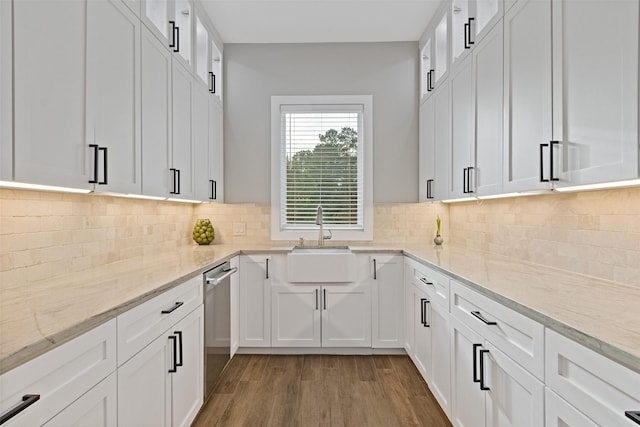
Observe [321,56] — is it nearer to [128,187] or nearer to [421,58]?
[421,58]

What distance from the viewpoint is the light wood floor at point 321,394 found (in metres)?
2.44

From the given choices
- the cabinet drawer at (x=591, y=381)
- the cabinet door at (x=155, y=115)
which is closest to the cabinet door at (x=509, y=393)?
the cabinet drawer at (x=591, y=381)

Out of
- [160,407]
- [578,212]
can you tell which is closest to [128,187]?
[160,407]

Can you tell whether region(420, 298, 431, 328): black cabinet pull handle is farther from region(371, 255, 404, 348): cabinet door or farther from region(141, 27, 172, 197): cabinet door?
region(141, 27, 172, 197): cabinet door

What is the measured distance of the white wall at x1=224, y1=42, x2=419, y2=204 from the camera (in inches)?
156

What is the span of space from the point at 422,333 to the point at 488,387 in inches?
46.6

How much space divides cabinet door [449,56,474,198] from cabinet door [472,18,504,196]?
0.29ft

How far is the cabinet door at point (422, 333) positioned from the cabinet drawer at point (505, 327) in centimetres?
68

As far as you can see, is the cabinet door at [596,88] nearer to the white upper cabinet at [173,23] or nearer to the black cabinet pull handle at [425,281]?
the black cabinet pull handle at [425,281]

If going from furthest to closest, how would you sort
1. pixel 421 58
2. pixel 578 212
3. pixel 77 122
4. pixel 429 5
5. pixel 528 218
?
pixel 421 58 < pixel 429 5 < pixel 528 218 < pixel 578 212 < pixel 77 122

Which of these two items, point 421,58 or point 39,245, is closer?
point 39,245

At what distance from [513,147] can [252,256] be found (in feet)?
7.23

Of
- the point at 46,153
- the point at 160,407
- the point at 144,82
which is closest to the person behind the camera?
the point at 46,153

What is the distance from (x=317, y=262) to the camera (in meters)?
3.39
